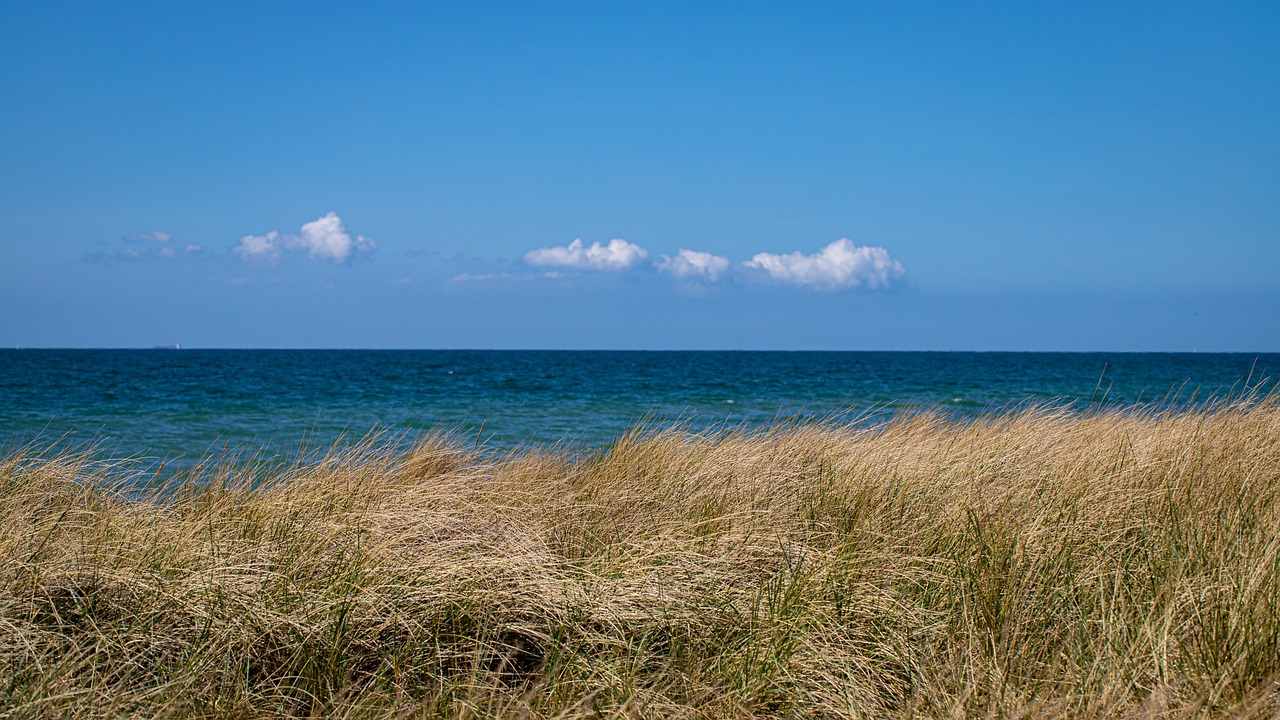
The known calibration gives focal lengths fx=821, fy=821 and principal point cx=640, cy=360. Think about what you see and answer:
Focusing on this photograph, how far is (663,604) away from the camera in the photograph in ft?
10.0

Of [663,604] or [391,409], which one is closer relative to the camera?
[663,604]

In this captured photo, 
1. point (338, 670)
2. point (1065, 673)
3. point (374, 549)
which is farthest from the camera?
point (374, 549)

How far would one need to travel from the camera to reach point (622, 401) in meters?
21.4

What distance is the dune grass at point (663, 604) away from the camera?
8.11 ft

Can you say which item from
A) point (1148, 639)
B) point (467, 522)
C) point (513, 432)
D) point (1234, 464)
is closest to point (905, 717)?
point (1148, 639)

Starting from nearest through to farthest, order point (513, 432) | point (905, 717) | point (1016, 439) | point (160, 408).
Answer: point (905, 717), point (1016, 439), point (513, 432), point (160, 408)

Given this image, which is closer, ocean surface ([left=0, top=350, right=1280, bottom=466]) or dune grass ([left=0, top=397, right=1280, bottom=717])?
dune grass ([left=0, top=397, right=1280, bottom=717])

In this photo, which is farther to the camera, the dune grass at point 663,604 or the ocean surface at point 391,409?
the ocean surface at point 391,409

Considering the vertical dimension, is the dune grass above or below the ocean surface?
above

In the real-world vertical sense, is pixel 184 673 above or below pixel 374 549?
below

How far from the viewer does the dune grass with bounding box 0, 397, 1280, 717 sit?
2.47 metres

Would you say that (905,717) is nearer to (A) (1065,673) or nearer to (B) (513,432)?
(A) (1065,673)

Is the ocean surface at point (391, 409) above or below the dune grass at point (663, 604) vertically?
below

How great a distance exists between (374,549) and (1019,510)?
303 centimetres
